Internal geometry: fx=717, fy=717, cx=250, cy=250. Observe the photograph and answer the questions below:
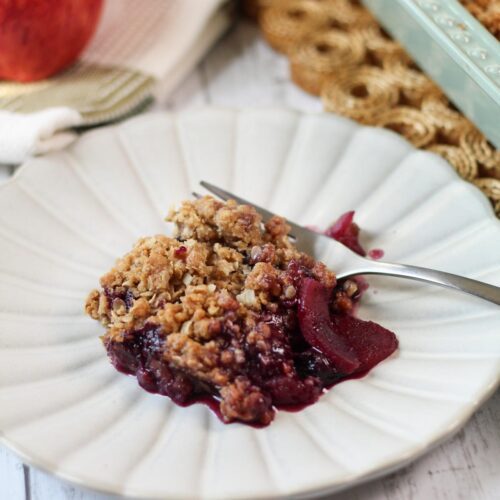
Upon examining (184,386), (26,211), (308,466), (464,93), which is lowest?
(26,211)

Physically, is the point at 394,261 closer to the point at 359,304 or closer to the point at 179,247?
the point at 359,304

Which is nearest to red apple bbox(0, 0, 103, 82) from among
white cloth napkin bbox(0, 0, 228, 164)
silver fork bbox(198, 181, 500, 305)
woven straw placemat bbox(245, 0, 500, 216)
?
white cloth napkin bbox(0, 0, 228, 164)

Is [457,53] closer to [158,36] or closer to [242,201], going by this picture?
[242,201]

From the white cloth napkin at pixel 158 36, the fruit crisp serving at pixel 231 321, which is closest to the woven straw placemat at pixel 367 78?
the white cloth napkin at pixel 158 36

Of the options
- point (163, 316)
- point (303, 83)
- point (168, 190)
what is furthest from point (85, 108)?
point (163, 316)

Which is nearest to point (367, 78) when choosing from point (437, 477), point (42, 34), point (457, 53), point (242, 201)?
point (457, 53)

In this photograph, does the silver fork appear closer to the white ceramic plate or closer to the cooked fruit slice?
the white ceramic plate
